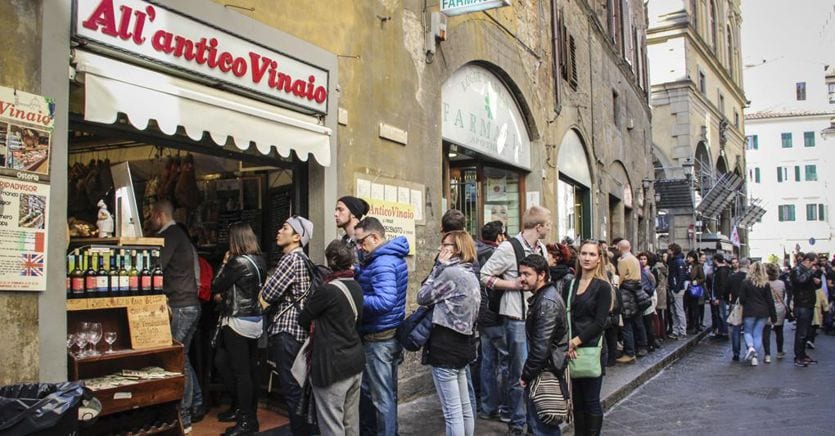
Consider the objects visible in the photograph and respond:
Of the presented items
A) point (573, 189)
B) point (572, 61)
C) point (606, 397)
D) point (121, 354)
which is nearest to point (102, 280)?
point (121, 354)

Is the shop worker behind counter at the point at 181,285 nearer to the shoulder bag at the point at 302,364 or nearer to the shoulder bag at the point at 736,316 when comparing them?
the shoulder bag at the point at 302,364

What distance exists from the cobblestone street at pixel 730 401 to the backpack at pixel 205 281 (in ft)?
13.6

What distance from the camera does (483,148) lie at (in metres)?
10.2

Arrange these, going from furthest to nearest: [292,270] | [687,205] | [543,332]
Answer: [687,205]
[292,270]
[543,332]

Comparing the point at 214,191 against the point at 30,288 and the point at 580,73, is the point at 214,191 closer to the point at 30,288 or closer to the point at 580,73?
the point at 30,288

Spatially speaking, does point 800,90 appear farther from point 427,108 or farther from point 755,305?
point 427,108

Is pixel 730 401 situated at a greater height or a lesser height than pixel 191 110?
lesser

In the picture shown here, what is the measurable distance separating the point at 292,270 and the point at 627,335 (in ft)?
24.0

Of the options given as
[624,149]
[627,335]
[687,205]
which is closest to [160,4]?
[627,335]

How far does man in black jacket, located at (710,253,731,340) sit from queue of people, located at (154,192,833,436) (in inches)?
371

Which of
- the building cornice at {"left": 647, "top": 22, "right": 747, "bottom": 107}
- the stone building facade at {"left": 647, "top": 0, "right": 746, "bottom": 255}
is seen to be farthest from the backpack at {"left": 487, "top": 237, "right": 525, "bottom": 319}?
the building cornice at {"left": 647, "top": 22, "right": 747, "bottom": 107}

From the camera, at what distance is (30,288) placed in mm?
4008

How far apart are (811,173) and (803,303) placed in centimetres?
5258

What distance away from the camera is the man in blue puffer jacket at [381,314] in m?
4.93
